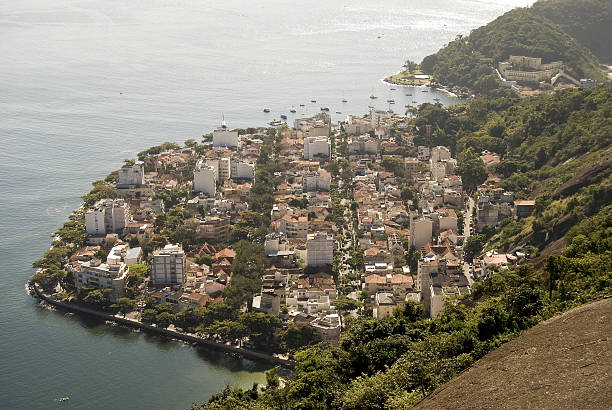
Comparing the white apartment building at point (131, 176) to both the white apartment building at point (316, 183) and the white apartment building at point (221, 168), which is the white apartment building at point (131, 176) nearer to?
the white apartment building at point (221, 168)

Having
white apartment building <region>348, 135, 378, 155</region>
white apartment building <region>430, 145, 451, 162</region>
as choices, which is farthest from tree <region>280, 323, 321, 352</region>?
white apartment building <region>348, 135, 378, 155</region>

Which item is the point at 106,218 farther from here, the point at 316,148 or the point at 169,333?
the point at 316,148

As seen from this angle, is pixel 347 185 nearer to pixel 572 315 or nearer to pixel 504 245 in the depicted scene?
Answer: pixel 504 245

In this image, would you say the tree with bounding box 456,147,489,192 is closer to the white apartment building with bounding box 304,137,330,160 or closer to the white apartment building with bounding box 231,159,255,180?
the white apartment building with bounding box 304,137,330,160

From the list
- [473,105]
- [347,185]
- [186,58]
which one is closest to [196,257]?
[347,185]

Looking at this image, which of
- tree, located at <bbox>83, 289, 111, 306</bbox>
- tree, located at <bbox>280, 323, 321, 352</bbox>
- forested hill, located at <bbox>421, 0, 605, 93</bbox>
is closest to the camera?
tree, located at <bbox>280, 323, 321, 352</bbox>

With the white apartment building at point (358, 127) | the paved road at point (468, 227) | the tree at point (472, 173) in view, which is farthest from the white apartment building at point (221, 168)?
the paved road at point (468, 227)
